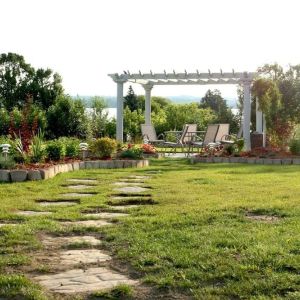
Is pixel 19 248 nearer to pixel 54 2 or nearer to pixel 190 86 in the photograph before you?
pixel 54 2

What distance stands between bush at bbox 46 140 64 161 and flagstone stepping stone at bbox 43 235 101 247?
19.3 feet

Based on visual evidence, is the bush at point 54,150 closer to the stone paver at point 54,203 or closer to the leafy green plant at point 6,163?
the leafy green plant at point 6,163

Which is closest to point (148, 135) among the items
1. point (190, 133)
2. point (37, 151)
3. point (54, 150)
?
point (190, 133)

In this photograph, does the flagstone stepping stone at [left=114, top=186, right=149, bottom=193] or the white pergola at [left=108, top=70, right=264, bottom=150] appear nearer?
the flagstone stepping stone at [left=114, top=186, right=149, bottom=193]

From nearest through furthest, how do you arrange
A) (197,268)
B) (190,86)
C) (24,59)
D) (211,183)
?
(197,268)
(211,183)
(190,86)
(24,59)

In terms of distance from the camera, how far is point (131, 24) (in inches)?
492

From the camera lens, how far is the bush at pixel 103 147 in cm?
1133

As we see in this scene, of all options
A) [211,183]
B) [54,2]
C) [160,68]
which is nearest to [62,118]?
[160,68]

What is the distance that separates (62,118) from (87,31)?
212 inches

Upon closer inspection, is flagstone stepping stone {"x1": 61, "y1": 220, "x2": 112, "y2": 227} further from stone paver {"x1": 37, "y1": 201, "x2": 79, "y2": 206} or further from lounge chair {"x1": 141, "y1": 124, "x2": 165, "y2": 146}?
lounge chair {"x1": 141, "y1": 124, "x2": 165, "y2": 146}

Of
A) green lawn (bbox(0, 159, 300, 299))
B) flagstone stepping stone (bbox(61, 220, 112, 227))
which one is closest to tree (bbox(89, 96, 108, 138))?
green lawn (bbox(0, 159, 300, 299))

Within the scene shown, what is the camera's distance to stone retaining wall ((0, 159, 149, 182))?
8.07 m

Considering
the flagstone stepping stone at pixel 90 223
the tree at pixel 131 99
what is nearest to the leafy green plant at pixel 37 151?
the flagstone stepping stone at pixel 90 223

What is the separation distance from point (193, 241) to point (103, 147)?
7597 millimetres
